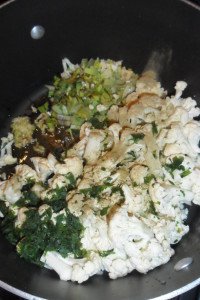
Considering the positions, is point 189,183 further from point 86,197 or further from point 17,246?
point 17,246

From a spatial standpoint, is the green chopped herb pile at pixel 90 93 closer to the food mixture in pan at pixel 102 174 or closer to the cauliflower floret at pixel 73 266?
the food mixture in pan at pixel 102 174

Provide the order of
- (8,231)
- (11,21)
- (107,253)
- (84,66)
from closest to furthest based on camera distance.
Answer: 1. (107,253)
2. (8,231)
3. (11,21)
4. (84,66)

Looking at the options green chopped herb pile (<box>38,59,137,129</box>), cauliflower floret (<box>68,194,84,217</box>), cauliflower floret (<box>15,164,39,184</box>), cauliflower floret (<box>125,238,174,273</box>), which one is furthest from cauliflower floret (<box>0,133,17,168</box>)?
cauliflower floret (<box>125,238,174,273</box>)

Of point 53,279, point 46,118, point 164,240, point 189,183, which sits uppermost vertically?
point 46,118

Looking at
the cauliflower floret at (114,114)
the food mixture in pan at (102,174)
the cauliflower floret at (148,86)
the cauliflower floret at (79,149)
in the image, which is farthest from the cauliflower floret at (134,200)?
the cauliflower floret at (148,86)

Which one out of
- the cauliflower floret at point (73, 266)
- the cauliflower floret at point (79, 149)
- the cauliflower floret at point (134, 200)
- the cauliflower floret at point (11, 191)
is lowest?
the cauliflower floret at point (73, 266)

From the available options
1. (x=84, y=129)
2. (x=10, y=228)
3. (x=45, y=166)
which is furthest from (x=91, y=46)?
(x=10, y=228)

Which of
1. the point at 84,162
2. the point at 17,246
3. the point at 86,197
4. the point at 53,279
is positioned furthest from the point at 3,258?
the point at 84,162

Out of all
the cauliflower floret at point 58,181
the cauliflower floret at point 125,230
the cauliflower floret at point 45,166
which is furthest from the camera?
the cauliflower floret at point 45,166

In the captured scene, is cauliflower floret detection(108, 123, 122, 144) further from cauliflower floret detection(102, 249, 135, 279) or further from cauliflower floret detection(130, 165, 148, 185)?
cauliflower floret detection(102, 249, 135, 279)
